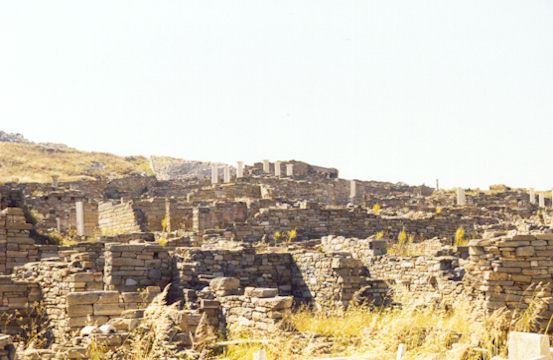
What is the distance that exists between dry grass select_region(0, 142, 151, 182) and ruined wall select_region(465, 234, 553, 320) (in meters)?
52.3

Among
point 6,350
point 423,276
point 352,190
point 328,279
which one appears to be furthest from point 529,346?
point 352,190

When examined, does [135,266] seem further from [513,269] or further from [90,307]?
[513,269]

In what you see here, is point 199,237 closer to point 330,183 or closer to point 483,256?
point 483,256

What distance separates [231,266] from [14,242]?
5.39 m

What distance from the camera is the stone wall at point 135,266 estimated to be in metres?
17.0

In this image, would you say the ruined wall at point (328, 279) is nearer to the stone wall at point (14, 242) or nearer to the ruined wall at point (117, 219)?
the stone wall at point (14, 242)

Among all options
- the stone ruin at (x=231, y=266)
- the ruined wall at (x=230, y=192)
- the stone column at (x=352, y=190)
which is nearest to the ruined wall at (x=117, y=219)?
the stone ruin at (x=231, y=266)

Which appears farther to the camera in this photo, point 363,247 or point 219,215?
point 219,215

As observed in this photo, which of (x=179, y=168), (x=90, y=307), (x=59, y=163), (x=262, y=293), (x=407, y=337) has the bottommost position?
(x=407, y=337)

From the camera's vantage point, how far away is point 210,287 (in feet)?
53.3

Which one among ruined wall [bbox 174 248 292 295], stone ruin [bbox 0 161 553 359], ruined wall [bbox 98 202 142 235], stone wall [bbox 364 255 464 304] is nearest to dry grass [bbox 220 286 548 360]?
stone ruin [bbox 0 161 553 359]

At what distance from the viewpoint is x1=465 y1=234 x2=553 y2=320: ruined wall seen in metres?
13.8

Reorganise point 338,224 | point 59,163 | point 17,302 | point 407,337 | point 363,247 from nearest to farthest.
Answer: point 407,337, point 17,302, point 363,247, point 338,224, point 59,163

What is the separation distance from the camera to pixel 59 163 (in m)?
73.6
